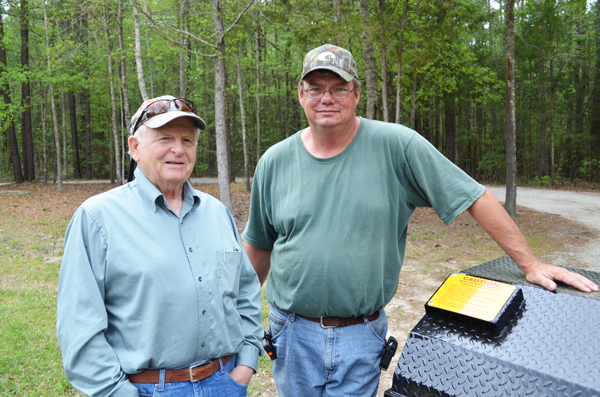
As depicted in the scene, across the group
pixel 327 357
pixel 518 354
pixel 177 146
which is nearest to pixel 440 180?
pixel 518 354

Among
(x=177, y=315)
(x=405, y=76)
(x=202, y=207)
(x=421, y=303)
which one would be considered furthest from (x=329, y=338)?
(x=405, y=76)

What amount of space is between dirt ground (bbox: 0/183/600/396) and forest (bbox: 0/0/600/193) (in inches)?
144

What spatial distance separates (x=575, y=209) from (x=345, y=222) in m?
16.5

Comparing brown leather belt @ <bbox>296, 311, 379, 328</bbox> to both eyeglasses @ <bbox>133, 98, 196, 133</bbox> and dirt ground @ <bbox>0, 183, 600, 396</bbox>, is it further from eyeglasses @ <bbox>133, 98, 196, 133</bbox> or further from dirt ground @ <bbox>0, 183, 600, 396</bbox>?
dirt ground @ <bbox>0, 183, 600, 396</bbox>

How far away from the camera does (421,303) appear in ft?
20.8

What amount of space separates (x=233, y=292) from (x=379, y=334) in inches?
31.4

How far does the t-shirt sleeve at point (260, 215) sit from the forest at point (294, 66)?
8.20m

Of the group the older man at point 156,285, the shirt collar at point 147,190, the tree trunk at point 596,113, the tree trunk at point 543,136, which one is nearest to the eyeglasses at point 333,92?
the older man at point 156,285

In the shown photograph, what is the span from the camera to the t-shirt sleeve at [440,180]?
6.84 feet

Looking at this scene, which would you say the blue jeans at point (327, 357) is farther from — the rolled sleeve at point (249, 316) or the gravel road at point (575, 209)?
the gravel road at point (575, 209)

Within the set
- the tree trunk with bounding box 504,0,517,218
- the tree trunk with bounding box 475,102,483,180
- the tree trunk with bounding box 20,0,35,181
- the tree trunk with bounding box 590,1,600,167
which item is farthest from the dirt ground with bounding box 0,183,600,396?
the tree trunk with bounding box 475,102,483,180

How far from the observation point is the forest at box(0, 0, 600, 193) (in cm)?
1241

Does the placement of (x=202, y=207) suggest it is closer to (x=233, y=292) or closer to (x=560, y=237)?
(x=233, y=292)

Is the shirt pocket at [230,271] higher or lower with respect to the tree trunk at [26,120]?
lower
